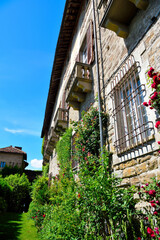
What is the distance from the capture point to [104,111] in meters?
4.42

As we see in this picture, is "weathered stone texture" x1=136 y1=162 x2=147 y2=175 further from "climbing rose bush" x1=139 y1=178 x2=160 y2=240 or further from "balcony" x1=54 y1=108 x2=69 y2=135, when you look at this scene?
"balcony" x1=54 y1=108 x2=69 y2=135

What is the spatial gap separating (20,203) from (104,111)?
20402 millimetres

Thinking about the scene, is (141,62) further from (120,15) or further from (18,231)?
(18,231)

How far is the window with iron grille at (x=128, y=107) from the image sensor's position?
305 cm

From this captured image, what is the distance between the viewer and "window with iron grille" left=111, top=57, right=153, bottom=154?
120 inches

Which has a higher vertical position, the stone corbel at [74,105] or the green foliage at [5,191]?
the stone corbel at [74,105]

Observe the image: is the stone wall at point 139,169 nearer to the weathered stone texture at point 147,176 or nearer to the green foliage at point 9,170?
the weathered stone texture at point 147,176

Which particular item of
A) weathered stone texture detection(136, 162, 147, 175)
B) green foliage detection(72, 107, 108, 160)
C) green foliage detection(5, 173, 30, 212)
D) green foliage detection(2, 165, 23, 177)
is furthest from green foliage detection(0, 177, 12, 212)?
weathered stone texture detection(136, 162, 147, 175)

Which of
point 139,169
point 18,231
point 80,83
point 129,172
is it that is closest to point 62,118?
point 80,83

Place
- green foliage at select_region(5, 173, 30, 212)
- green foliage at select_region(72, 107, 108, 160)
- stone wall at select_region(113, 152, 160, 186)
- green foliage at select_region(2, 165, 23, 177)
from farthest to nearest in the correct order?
green foliage at select_region(2, 165, 23, 177) < green foliage at select_region(5, 173, 30, 212) < green foliage at select_region(72, 107, 108, 160) < stone wall at select_region(113, 152, 160, 186)

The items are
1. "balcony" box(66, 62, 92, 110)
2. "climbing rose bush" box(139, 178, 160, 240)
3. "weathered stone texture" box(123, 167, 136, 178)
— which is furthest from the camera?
"balcony" box(66, 62, 92, 110)

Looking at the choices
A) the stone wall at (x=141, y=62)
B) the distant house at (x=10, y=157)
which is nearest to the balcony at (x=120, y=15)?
the stone wall at (x=141, y=62)

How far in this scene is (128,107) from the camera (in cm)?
355

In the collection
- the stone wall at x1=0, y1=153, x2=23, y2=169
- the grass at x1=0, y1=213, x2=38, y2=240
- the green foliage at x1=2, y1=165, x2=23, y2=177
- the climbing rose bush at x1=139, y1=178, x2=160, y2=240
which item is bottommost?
the grass at x1=0, y1=213, x2=38, y2=240
